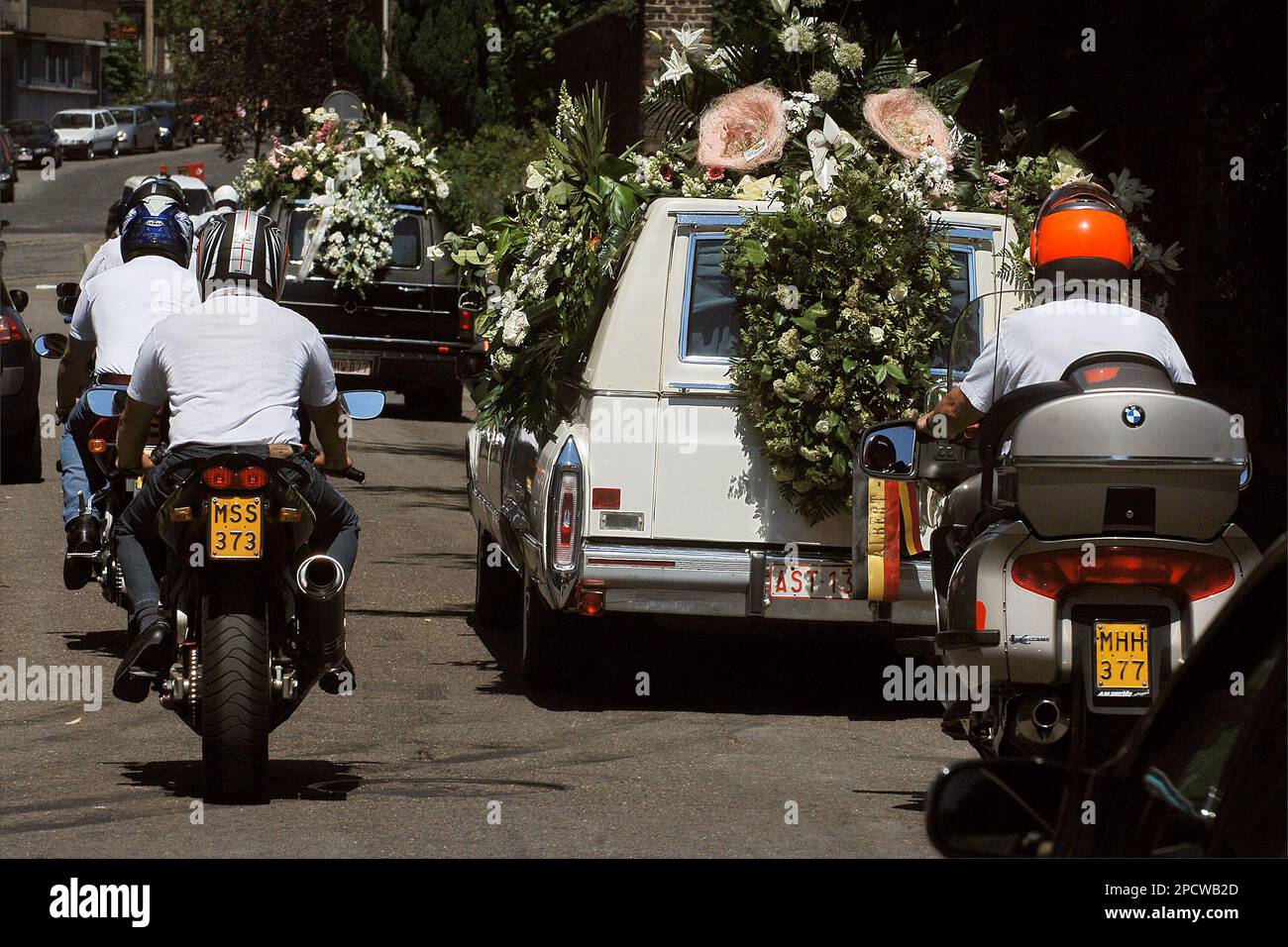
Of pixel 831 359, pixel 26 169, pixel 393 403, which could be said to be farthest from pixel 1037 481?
pixel 26 169

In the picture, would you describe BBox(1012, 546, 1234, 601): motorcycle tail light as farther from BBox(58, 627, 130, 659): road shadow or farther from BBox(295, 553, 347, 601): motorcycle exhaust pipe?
BBox(58, 627, 130, 659): road shadow

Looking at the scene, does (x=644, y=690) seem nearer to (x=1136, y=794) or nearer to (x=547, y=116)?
(x=1136, y=794)

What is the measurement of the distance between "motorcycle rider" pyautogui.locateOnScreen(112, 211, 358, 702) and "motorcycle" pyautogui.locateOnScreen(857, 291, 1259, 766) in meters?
2.06

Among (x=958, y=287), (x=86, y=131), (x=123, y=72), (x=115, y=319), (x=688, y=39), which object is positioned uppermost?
(x=123, y=72)

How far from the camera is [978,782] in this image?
2873mm

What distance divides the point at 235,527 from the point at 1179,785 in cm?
409

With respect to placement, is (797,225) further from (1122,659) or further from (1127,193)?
(1122,659)

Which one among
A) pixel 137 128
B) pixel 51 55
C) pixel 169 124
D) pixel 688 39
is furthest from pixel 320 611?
pixel 51 55

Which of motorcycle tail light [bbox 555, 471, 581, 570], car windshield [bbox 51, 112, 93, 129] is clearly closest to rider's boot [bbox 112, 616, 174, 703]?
motorcycle tail light [bbox 555, 471, 581, 570]

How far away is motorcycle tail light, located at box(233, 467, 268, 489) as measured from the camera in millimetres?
6555

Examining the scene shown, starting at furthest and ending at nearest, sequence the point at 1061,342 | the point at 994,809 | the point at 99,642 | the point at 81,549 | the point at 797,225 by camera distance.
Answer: the point at 99,642 → the point at 81,549 → the point at 797,225 → the point at 1061,342 → the point at 994,809

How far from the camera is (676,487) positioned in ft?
28.1

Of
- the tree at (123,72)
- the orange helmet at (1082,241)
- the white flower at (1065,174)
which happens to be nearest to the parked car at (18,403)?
the white flower at (1065,174)
